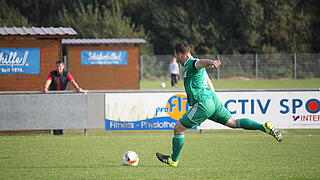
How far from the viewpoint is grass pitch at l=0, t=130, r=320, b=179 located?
881cm

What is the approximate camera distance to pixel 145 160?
10.5 metres

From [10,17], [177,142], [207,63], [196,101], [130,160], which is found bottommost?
[130,160]

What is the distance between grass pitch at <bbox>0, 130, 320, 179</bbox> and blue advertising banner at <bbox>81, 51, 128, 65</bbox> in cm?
1554

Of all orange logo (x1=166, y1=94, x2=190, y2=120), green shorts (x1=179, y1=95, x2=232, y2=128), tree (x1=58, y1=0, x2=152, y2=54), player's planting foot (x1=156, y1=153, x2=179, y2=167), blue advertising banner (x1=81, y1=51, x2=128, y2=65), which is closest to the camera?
green shorts (x1=179, y1=95, x2=232, y2=128)

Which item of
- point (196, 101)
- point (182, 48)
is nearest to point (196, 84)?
point (196, 101)

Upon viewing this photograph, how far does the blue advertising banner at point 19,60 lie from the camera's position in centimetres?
1667

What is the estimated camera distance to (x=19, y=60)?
16.8m

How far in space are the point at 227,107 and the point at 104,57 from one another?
17.3 meters

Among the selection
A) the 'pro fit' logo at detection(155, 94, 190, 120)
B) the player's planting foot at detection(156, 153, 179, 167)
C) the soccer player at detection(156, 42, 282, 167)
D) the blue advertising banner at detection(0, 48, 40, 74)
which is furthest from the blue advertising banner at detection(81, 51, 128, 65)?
the soccer player at detection(156, 42, 282, 167)

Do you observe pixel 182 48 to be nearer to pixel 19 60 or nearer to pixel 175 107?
pixel 175 107

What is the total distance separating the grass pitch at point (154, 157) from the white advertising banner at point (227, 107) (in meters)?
0.36

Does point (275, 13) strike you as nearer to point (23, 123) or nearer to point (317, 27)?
point (317, 27)

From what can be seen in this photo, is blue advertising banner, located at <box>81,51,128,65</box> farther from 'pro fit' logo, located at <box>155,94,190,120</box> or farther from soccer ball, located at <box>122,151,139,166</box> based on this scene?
soccer ball, located at <box>122,151,139,166</box>

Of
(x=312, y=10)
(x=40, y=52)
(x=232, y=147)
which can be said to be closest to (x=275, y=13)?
(x=312, y=10)
